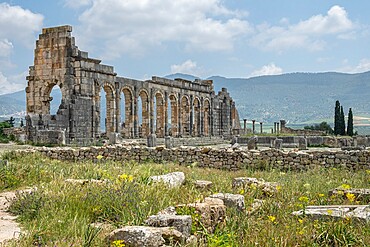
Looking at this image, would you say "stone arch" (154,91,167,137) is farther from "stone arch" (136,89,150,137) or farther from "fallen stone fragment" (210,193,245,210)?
"fallen stone fragment" (210,193,245,210)

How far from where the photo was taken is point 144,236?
17.1 feet

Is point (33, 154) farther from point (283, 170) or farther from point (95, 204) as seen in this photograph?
point (95, 204)

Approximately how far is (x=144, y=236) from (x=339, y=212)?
350 centimetres

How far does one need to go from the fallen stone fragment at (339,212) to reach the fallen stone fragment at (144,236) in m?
2.58

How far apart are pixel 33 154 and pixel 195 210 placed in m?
11.9

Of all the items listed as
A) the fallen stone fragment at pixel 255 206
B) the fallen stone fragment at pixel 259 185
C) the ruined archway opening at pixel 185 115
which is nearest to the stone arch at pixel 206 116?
the ruined archway opening at pixel 185 115

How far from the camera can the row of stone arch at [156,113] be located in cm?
3198

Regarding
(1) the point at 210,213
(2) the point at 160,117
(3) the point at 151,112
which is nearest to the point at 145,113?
(3) the point at 151,112

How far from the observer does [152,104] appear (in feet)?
122

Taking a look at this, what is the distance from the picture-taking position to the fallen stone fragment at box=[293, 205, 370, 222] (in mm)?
6785

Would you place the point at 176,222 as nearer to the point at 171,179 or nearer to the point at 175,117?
the point at 171,179

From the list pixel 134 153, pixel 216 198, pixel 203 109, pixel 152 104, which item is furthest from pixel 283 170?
pixel 203 109

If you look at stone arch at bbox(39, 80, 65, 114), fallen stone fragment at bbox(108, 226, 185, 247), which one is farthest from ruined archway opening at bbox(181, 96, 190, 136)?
fallen stone fragment at bbox(108, 226, 185, 247)

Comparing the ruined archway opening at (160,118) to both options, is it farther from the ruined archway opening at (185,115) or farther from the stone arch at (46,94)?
the stone arch at (46,94)
